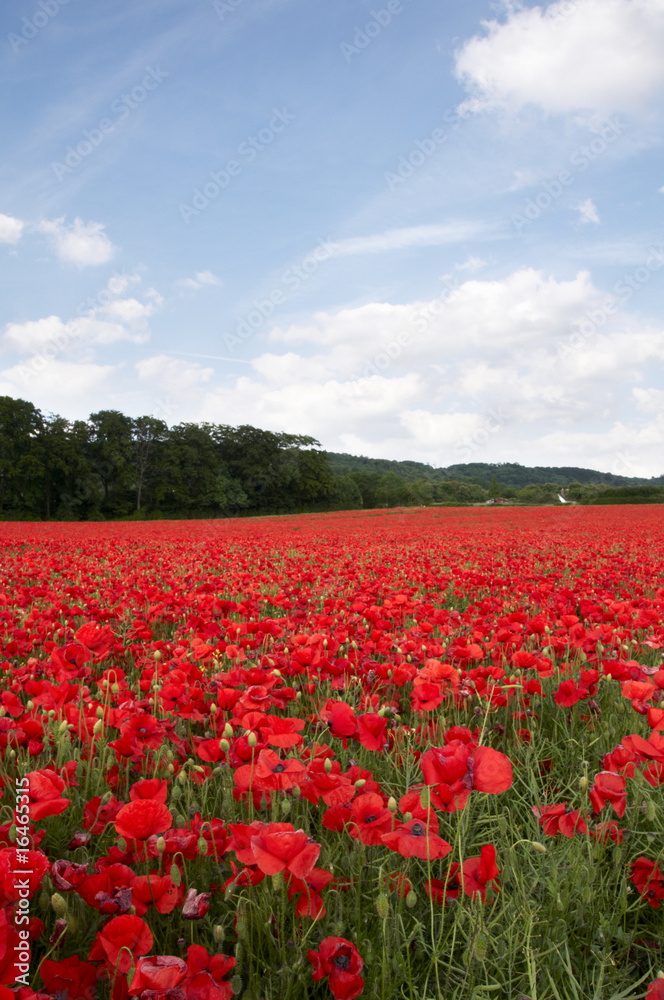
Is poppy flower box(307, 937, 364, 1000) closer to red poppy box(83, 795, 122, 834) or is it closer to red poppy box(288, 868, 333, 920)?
red poppy box(288, 868, 333, 920)

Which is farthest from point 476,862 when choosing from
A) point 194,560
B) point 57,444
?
point 57,444

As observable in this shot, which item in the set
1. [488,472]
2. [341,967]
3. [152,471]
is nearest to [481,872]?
[341,967]

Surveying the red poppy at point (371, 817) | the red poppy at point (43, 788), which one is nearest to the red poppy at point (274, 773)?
the red poppy at point (371, 817)

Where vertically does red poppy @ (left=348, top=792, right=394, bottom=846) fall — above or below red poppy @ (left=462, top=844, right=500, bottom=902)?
above

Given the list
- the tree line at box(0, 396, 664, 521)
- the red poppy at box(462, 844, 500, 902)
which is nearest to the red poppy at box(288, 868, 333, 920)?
the red poppy at box(462, 844, 500, 902)

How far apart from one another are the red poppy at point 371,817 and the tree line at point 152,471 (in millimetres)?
49223

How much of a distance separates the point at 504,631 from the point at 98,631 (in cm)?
185

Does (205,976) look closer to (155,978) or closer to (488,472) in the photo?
(155,978)

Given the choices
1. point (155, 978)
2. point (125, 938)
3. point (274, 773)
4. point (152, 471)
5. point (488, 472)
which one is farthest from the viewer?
point (488, 472)

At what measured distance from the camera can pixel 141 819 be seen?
3.68 ft

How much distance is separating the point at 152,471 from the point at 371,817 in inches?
2244

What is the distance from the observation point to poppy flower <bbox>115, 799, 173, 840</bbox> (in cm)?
111

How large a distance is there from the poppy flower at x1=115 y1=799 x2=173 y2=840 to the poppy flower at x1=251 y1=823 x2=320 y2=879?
26 centimetres

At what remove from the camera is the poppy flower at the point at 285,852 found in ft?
3.09
